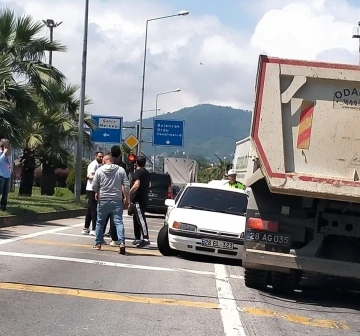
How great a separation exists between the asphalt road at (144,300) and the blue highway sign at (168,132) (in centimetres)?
3457

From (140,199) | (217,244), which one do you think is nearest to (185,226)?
(217,244)

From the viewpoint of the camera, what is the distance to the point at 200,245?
13562mm

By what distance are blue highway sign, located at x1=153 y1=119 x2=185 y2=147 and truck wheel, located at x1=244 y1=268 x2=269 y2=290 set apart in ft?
123

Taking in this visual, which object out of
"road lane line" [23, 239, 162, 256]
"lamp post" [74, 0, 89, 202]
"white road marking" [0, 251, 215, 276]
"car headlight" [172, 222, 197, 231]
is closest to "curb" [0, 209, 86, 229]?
"road lane line" [23, 239, 162, 256]

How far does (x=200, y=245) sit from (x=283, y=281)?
3.24 metres

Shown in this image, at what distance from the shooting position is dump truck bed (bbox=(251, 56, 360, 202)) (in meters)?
9.55

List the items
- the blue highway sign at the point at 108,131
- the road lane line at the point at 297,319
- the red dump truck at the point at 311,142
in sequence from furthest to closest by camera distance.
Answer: the blue highway sign at the point at 108,131, the red dump truck at the point at 311,142, the road lane line at the point at 297,319

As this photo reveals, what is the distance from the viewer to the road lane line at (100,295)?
9164mm

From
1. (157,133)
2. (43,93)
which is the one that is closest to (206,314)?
(43,93)

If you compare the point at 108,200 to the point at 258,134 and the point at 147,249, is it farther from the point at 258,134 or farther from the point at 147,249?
the point at 258,134

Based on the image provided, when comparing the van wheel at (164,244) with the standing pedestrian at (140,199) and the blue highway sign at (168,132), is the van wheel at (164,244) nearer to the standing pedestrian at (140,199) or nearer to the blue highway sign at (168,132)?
the standing pedestrian at (140,199)

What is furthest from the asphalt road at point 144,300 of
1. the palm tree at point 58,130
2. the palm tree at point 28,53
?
the palm tree at point 58,130

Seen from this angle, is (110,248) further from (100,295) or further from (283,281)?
(100,295)

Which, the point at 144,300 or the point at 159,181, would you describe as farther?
the point at 159,181
